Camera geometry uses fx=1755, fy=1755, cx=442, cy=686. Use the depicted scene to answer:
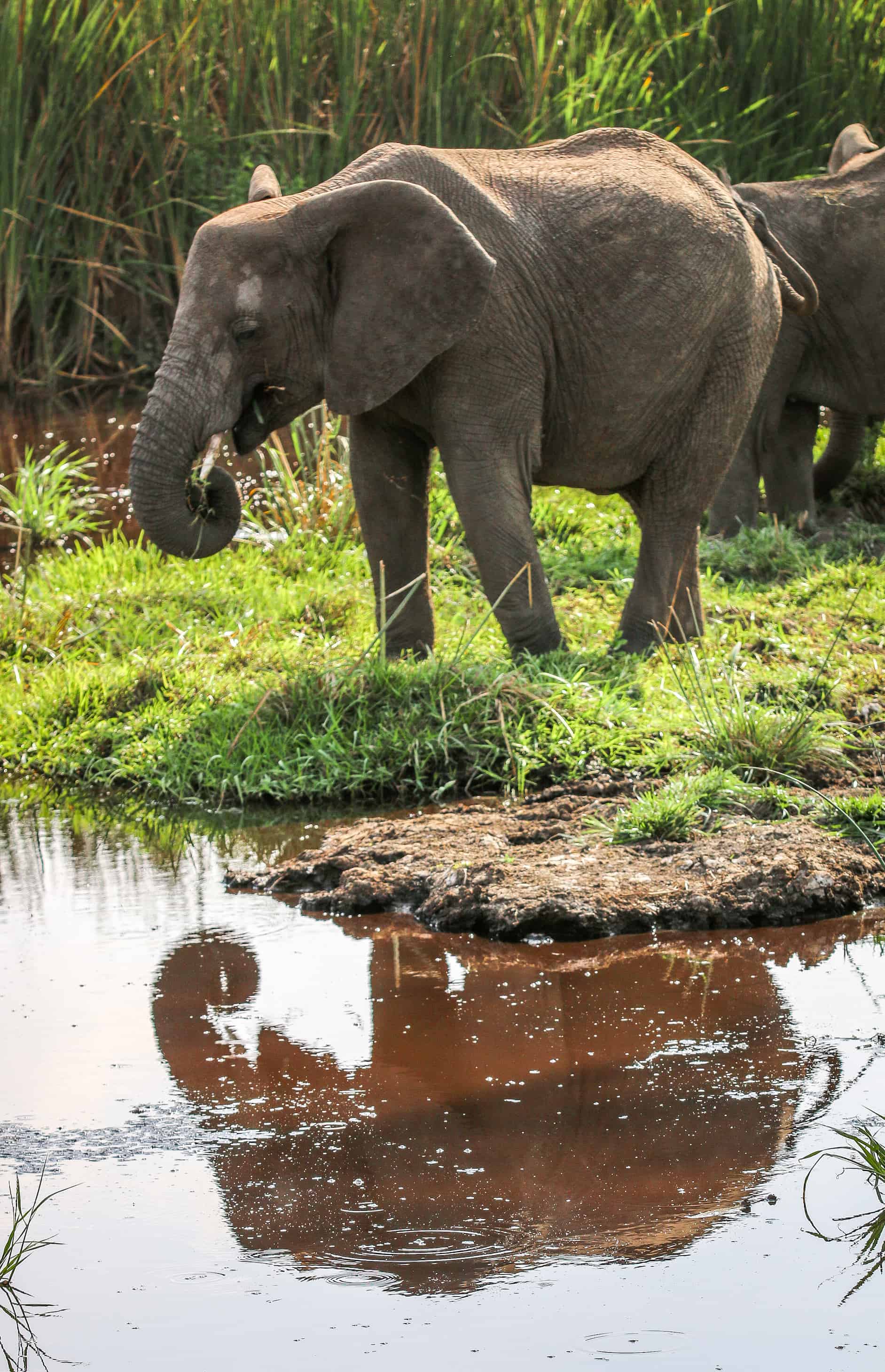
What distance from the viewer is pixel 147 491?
18.6ft

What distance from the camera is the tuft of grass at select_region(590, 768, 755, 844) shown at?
4957 millimetres

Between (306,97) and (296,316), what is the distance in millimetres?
6522

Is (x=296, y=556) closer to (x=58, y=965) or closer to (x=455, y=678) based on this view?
(x=455, y=678)

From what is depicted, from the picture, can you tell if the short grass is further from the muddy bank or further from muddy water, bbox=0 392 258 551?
muddy water, bbox=0 392 258 551

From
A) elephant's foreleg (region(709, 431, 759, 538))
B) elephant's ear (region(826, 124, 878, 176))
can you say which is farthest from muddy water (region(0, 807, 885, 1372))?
elephant's ear (region(826, 124, 878, 176))

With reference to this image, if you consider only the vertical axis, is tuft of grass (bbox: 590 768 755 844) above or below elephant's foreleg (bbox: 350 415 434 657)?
below

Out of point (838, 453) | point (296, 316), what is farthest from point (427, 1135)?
point (838, 453)

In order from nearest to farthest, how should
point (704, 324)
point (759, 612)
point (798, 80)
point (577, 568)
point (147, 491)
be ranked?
point (147, 491) < point (704, 324) < point (759, 612) < point (577, 568) < point (798, 80)

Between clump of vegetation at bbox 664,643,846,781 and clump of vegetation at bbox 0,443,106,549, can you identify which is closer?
clump of vegetation at bbox 664,643,846,781

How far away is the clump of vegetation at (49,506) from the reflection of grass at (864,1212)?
218 inches

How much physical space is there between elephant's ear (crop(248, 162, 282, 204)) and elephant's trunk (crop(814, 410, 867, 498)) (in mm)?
3671

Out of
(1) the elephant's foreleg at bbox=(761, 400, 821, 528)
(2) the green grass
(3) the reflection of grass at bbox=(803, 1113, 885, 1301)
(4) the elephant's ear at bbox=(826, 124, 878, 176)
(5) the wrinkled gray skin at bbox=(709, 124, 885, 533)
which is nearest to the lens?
(3) the reflection of grass at bbox=(803, 1113, 885, 1301)

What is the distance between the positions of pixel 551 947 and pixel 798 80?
8.50m

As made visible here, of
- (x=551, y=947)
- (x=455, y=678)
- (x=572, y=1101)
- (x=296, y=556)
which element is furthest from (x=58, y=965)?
(x=296, y=556)
